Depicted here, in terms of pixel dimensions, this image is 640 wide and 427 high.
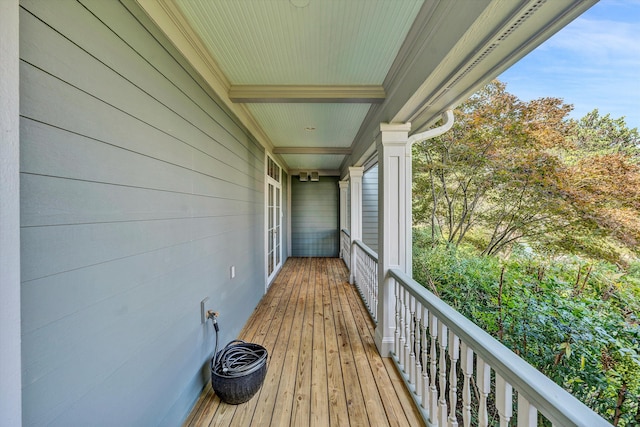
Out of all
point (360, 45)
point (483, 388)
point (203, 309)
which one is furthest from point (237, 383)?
point (360, 45)

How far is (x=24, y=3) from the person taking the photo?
700 mm

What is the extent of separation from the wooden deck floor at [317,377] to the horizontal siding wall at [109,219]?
468 millimetres

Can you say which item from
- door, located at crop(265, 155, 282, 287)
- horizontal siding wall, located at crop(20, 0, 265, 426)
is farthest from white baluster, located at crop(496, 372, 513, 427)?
door, located at crop(265, 155, 282, 287)

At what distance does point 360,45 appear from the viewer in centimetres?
160

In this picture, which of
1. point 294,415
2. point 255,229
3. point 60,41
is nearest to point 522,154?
point 255,229

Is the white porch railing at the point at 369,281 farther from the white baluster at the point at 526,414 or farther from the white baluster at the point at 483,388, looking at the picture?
the white baluster at the point at 526,414

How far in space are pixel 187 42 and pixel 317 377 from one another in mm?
2572

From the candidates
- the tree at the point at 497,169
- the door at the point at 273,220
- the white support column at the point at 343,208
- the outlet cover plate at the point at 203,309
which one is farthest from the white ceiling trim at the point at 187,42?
the white support column at the point at 343,208

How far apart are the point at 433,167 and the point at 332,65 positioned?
3.65 metres

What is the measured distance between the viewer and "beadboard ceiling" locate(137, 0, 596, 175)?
1051 mm

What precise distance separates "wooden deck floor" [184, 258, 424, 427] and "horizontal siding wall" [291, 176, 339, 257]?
3.38m

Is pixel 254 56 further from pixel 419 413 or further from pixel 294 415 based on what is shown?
pixel 419 413

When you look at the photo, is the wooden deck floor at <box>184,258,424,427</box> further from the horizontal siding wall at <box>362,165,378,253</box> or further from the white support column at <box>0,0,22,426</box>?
the horizontal siding wall at <box>362,165,378,253</box>

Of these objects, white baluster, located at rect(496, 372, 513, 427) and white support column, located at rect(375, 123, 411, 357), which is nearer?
white baluster, located at rect(496, 372, 513, 427)
